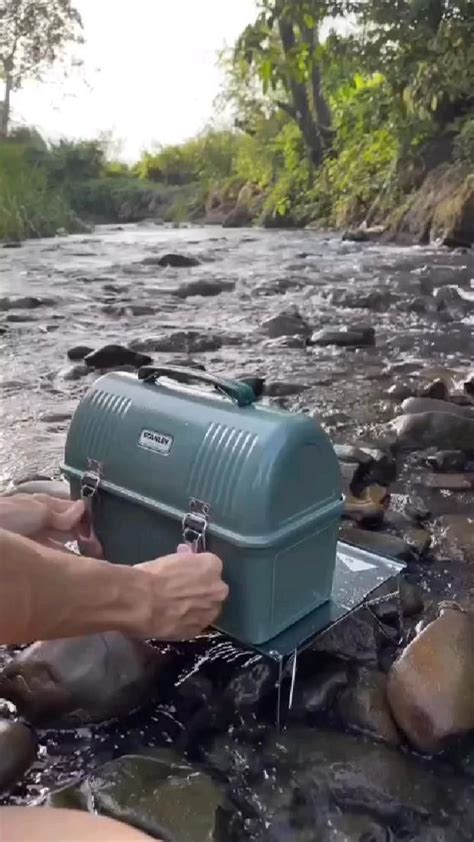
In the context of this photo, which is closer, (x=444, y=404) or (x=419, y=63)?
(x=444, y=404)

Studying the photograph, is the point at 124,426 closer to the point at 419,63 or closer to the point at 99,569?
the point at 99,569

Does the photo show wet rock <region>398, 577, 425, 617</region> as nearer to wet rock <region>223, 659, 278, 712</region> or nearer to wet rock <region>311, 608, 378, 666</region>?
wet rock <region>311, 608, 378, 666</region>

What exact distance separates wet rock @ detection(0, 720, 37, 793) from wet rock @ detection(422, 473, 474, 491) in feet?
6.44

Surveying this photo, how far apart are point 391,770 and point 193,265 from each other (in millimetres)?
10627

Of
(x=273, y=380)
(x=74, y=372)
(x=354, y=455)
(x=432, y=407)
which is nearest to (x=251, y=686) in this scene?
(x=354, y=455)

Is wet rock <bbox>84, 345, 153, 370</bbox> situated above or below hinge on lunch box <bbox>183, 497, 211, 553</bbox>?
below

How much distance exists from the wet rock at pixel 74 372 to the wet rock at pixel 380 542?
2.83 m

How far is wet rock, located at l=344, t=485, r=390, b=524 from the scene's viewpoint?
2.98 m

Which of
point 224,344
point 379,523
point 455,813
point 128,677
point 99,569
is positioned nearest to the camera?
point 99,569

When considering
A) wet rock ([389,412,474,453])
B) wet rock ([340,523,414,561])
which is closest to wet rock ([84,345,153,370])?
wet rock ([389,412,474,453])

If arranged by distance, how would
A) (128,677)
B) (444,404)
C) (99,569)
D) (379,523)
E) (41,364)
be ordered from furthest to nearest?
(41,364)
(444,404)
(379,523)
(128,677)
(99,569)

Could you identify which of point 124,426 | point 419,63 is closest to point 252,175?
point 419,63

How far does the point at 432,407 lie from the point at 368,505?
1262 mm

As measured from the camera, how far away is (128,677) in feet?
6.68
